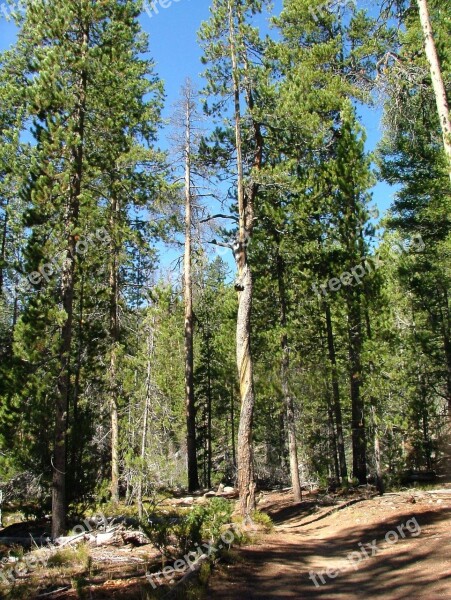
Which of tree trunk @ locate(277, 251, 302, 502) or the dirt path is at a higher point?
tree trunk @ locate(277, 251, 302, 502)

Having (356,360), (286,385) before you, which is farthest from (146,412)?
(356,360)

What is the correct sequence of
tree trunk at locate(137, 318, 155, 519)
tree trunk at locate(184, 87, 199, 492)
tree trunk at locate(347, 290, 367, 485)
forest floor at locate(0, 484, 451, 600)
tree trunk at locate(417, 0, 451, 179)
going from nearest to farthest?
forest floor at locate(0, 484, 451, 600) < tree trunk at locate(417, 0, 451, 179) < tree trunk at locate(137, 318, 155, 519) < tree trunk at locate(347, 290, 367, 485) < tree trunk at locate(184, 87, 199, 492)

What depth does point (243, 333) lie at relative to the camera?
11703 millimetres

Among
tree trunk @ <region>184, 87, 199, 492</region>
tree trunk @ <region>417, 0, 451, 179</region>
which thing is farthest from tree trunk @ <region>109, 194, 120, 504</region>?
tree trunk @ <region>417, 0, 451, 179</region>

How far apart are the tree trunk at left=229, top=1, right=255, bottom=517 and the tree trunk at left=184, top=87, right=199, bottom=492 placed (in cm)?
636

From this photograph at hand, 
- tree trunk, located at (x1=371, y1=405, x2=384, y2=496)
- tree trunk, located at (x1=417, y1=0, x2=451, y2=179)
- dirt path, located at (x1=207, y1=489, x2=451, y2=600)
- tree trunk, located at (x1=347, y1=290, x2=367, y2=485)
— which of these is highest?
tree trunk, located at (x1=417, y1=0, x2=451, y2=179)

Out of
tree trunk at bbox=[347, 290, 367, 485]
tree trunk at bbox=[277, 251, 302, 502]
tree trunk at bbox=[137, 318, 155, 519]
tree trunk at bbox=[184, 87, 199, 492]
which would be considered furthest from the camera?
tree trunk at bbox=[184, 87, 199, 492]

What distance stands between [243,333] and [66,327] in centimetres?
403

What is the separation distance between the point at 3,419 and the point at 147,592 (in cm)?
634

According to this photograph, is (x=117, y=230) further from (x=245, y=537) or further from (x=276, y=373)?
(x=245, y=537)

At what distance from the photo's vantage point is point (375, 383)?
1320cm

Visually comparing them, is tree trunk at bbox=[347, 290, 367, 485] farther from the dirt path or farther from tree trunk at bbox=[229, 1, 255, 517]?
tree trunk at bbox=[229, 1, 255, 517]

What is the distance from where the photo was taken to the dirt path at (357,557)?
686 centimetres

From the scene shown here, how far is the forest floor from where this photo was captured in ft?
21.9
